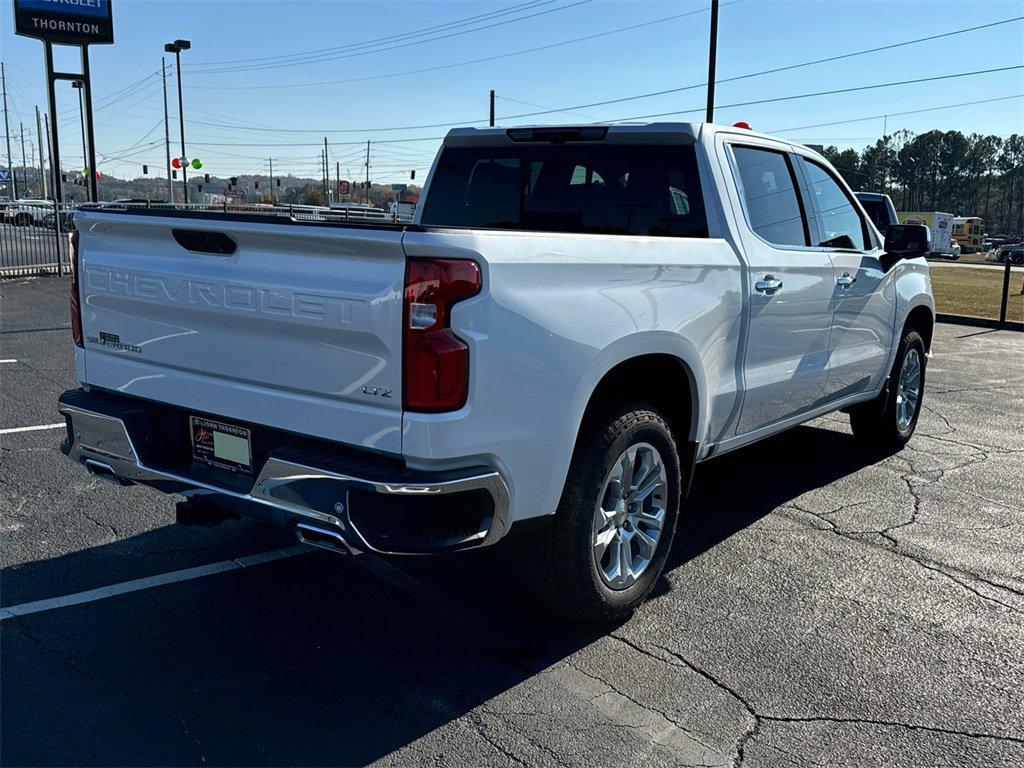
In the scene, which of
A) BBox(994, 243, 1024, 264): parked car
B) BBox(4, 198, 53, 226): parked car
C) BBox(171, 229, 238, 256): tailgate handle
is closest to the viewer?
BBox(171, 229, 238, 256): tailgate handle

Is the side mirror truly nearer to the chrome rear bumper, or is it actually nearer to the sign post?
the chrome rear bumper

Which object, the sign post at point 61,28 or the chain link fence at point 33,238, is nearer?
the sign post at point 61,28

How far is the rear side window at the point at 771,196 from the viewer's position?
472cm

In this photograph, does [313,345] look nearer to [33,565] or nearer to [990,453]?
[33,565]

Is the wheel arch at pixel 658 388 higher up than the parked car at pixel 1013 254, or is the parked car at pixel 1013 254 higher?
the wheel arch at pixel 658 388

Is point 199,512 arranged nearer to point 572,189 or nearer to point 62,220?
point 572,189

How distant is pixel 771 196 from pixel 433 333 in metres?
2.74

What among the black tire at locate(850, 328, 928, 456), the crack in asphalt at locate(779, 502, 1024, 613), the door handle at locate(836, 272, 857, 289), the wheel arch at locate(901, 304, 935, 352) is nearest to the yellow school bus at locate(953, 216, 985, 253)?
the wheel arch at locate(901, 304, 935, 352)

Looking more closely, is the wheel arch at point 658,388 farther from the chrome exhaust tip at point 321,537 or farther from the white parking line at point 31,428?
the white parking line at point 31,428

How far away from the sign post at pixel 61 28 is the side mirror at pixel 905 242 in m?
17.5

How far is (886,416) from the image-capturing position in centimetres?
658

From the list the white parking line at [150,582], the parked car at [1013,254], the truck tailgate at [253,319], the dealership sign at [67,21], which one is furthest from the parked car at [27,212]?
the parked car at [1013,254]

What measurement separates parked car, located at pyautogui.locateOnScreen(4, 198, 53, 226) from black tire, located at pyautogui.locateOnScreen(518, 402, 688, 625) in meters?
18.3

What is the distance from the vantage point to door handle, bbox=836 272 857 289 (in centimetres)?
533
